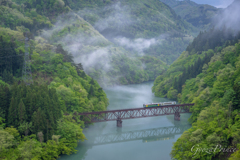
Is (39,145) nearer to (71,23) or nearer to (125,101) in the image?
(125,101)

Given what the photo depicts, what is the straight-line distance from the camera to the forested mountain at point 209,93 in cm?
3931

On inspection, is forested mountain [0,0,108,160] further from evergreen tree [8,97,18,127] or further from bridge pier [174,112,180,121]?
bridge pier [174,112,180,121]

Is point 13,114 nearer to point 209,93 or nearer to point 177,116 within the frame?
point 177,116

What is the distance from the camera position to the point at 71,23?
142 meters

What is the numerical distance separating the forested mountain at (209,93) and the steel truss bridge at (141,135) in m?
6.88

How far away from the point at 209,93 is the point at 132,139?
76.7 ft

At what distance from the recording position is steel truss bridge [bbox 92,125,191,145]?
184ft

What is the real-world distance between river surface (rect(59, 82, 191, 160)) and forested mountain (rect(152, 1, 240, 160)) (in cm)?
652

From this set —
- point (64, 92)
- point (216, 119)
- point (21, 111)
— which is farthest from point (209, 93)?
point (21, 111)

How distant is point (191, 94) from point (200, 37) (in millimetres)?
47150

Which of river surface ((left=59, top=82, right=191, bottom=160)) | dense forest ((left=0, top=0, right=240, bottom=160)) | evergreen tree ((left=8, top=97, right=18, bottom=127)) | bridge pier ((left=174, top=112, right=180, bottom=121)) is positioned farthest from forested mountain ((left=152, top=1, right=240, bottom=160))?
evergreen tree ((left=8, top=97, right=18, bottom=127))

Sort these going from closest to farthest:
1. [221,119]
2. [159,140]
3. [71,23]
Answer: [221,119] → [159,140] → [71,23]

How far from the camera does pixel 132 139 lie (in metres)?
57.2

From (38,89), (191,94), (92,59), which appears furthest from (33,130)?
(92,59)
